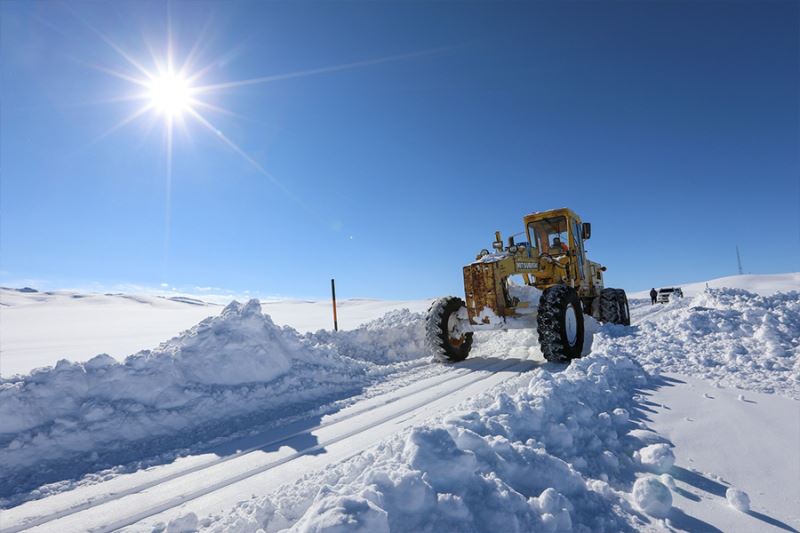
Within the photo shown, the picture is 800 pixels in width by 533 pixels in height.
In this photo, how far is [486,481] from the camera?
2.13 meters

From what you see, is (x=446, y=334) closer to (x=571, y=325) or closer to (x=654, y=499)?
(x=571, y=325)

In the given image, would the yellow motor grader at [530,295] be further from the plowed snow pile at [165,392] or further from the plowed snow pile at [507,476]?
the plowed snow pile at [507,476]

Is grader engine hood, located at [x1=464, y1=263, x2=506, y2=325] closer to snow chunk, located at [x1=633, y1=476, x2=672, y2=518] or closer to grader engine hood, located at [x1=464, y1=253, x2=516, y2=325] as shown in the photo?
grader engine hood, located at [x1=464, y1=253, x2=516, y2=325]

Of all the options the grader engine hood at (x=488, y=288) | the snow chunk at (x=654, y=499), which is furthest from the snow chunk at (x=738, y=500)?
the grader engine hood at (x=488, y=288)

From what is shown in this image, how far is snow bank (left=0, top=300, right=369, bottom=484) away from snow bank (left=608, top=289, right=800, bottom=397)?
15.2ft

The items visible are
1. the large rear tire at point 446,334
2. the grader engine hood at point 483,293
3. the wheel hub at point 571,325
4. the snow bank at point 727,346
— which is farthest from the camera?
the large rear tire at point 446,334

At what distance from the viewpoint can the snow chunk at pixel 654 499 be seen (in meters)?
2.21

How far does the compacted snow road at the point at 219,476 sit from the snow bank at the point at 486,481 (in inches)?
19.3

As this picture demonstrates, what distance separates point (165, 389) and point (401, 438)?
12.3 feet

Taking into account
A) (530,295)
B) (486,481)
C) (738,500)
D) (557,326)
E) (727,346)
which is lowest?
(738,500)

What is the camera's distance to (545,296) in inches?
287

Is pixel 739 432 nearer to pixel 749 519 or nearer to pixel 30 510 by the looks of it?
pixel 749 519

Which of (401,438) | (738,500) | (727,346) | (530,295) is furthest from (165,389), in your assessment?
(727,346)

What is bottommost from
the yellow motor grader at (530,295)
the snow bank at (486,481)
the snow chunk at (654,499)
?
the snow chunk at (654,499)
